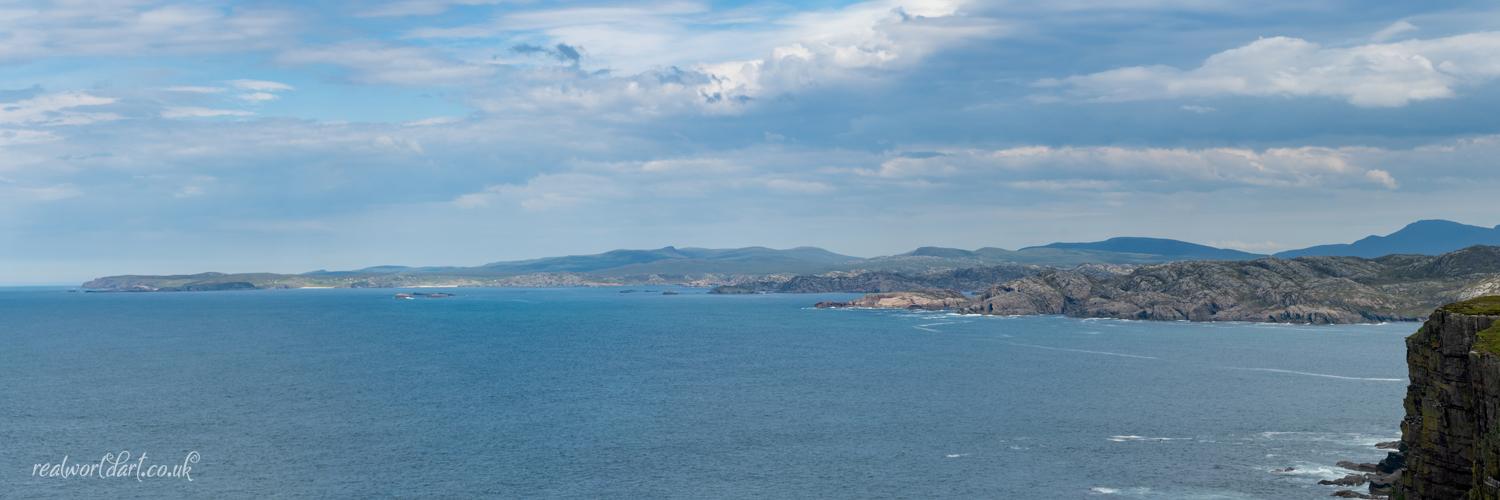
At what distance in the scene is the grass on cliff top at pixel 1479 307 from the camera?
48.9 metres

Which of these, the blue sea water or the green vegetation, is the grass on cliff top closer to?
the green vegetation

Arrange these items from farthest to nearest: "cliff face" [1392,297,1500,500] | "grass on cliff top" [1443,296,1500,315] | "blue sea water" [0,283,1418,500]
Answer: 1. "blue sea water" [0,283,1418,500]
2. "grass on cliff top" [1443,296,1500,315]
3. "cliff face" [1392,297,1500,500]

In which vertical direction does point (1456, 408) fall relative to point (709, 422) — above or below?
above

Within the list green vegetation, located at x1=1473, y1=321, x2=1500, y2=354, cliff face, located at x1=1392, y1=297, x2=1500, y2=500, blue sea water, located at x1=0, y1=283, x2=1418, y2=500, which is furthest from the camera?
blue sea water, located at x1=0, y1=283, x2=1418, y2=500

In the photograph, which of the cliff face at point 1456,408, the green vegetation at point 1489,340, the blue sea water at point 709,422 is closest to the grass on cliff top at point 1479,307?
the cliff face at point 1456,408

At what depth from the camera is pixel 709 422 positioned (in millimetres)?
92375

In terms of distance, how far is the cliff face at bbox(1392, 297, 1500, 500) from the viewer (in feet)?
142

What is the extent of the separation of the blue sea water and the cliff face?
36.7 ft

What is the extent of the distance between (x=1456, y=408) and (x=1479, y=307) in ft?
21.4

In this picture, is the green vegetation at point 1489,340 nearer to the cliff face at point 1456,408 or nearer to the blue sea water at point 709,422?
the cliff face at point 1456,408

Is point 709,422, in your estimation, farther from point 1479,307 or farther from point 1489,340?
point 1489,340

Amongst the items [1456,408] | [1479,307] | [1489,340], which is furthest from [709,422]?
[1489,340]

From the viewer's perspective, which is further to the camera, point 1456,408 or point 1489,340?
point 1456,408

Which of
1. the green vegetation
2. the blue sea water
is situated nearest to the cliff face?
the green vegetation
